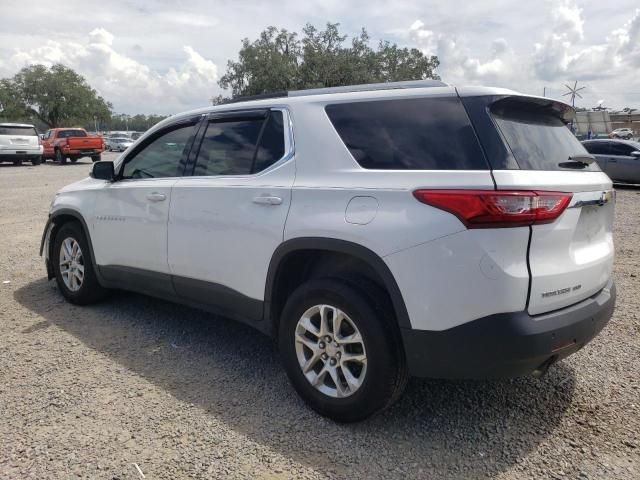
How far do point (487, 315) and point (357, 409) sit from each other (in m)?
0.88

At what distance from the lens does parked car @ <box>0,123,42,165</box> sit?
79.1ft

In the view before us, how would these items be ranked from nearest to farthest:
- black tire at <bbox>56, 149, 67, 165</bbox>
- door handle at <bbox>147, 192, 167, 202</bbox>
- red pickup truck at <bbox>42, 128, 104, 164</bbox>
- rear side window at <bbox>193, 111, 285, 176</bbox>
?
rear side window at <bbox>193, 111, 285, 176</bbox>
door handle at <bbox>147, 192, 167, 202</bbox>
red pickup truck at <bbox>42, 128, 104, 164</bbox>
black tire at <bbox>56, 149, 67, 165</bbox>

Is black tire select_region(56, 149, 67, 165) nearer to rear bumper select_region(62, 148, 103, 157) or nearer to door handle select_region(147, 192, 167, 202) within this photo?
rear bumper select_region(62, 148, 103, 157)

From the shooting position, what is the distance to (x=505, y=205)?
2381 mm

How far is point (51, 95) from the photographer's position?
54.9 meters

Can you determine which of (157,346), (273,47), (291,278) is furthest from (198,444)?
(273,47)

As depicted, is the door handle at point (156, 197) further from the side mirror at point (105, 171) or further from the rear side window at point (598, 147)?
the rear side window at point (598, 147)

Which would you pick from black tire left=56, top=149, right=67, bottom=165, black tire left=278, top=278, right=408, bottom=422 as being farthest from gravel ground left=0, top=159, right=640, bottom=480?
black tire left=56, top=149, right=67, bottom=165

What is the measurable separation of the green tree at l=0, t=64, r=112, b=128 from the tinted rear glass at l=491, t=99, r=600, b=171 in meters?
60.4

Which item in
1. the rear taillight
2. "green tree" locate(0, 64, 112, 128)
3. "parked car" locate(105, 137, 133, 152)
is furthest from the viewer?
"green tree" locate(0, 64, 112, 128)

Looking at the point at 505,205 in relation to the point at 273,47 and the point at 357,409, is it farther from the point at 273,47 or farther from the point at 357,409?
the point at 273,47

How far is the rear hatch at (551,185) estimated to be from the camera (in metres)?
2.46

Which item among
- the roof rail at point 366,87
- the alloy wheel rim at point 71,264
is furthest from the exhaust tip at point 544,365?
the alloy wheel rim at point 71,264

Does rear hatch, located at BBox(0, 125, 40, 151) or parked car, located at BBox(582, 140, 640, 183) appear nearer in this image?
parked car, located at BBox(582, 140, 640, 183)
